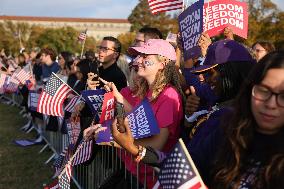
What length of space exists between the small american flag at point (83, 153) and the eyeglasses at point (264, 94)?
2.23 meters

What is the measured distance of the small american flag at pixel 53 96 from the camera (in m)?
4.91

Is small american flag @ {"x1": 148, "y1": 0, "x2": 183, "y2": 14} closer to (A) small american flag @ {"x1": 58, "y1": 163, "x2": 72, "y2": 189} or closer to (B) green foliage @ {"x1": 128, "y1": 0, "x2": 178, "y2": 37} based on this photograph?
(A) small american flag @ {"x1": 58, "y1": 163, "x2": 72, "y2": 189}

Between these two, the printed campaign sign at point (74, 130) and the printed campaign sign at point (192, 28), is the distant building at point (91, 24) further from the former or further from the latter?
the printed campaign sign at point (192, 28)

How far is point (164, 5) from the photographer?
5246mm

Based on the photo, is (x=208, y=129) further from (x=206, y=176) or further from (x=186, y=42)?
(x=186, y=42)

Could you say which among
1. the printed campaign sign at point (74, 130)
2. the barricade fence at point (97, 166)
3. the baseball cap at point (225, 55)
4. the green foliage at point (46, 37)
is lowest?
the barricade fence at point (97, 166)

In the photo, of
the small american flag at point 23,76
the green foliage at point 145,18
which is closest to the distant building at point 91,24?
the green foliage at point 145,18

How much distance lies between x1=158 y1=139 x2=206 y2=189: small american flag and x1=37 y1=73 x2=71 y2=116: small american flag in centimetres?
327

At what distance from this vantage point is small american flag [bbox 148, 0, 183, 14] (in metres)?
5.10

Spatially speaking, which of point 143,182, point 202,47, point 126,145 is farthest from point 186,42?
point 126,145

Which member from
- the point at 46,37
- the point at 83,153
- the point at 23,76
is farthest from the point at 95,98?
the point at 46,37

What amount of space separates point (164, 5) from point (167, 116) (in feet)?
9.18

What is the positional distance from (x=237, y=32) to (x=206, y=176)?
265cm

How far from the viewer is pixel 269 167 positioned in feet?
5.29
